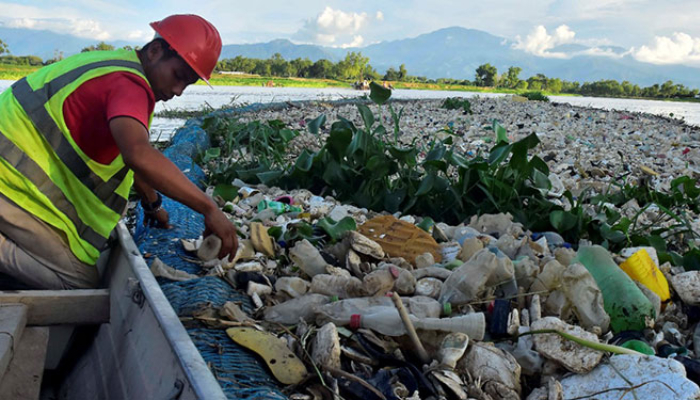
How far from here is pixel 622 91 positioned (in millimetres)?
42875

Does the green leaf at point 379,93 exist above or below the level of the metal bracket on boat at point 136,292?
above

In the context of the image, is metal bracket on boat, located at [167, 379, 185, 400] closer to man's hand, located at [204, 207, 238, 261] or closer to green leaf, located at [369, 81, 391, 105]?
man's hand, located at [204, 207, 238, 261]

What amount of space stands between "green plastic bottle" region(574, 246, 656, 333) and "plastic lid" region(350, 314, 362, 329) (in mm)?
737

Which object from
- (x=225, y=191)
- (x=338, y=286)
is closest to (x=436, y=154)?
(x=225, y=191)

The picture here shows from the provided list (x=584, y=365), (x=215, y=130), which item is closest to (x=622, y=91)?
(x=215, y=130)

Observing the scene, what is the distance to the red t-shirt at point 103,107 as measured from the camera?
Result: 1466mm

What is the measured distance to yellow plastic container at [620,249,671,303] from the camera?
1.76 meters

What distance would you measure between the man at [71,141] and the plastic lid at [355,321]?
395mm

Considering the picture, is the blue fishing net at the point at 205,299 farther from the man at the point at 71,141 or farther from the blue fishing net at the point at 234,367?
the man at the point at 71,141

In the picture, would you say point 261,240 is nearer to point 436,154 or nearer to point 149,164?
point 149,164

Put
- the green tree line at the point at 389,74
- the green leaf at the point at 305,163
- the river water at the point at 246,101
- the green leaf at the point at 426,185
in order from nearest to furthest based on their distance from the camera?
the green leaf at the point at 426,185
the green leaf at the point at 305,163
the river water at the point at 246,101
the green tree line at the point at 389,74

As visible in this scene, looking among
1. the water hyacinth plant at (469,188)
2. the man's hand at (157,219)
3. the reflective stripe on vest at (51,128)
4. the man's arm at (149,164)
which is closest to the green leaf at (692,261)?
the water hyacinth plant at (469,188)

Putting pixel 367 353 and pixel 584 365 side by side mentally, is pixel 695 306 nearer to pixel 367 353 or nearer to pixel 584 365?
pixel 584 365

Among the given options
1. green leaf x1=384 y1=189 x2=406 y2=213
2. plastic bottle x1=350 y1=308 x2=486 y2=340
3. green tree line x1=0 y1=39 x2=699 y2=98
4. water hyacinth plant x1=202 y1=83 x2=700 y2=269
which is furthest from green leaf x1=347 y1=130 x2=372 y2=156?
green tree line x1=0 y1=39 x2=699 y2=98
